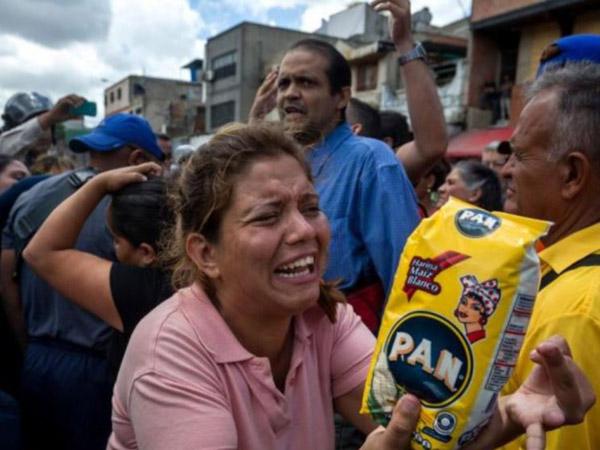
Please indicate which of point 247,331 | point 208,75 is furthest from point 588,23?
point 208,75

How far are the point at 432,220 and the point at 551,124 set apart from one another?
1.75ft

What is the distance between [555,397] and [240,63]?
31.9 metres

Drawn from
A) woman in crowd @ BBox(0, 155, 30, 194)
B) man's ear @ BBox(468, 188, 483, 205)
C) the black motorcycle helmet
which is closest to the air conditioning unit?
the black motorcycle helmet

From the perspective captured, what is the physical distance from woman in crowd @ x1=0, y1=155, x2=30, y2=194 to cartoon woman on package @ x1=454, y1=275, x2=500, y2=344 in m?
3.08

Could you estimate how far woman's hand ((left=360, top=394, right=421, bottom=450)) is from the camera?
3.15 feet

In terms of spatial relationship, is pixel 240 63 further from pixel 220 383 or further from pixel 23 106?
pixel 220 383

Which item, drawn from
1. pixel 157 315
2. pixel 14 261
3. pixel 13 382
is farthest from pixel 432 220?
pixel 13 382

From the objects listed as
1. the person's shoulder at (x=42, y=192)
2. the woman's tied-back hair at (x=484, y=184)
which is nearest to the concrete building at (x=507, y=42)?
the woman's tied-back hair at (x=484, y=184)

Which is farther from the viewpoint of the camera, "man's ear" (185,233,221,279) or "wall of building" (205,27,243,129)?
"wall of building" (205,27,243,129)

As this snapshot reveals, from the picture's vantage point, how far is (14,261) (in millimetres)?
2455

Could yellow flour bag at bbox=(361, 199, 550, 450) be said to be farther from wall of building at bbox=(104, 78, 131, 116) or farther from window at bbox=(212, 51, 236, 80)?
wall of building at bbox=(104, 78, 131, 116)

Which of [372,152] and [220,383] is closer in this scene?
[220,383]

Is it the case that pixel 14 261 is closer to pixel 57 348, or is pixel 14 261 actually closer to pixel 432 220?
pixel 57 348

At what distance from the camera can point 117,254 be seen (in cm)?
190
